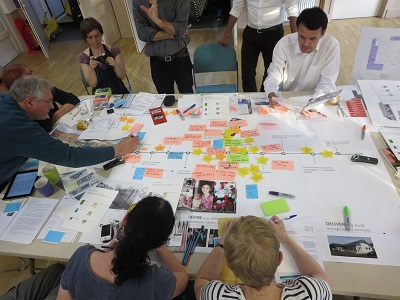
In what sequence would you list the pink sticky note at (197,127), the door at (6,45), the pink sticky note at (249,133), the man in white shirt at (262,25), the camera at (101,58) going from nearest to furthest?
1. the pink sticky note at (249,133)
2. the pink sticky note at (197,127)
3. the camera at (101,58)
4. the man in white shirt at (262,25)
5. the door at (6,45)

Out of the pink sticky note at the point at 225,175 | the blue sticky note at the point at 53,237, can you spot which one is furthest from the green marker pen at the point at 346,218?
the blue sticky note at the point at 53,237

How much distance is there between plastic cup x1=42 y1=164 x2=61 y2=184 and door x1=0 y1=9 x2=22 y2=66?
4630 millimetres

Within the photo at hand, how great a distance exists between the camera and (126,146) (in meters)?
1.71

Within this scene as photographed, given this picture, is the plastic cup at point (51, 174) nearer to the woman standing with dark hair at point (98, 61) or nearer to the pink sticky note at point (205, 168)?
the pink sticky note at point (205, 168)

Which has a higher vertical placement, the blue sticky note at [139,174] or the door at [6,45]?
the blue sticky note at [139,174]

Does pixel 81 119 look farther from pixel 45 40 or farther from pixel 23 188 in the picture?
pixel 45 40

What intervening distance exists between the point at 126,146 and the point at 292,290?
1.17 meters

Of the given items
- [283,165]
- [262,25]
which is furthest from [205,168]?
[262,25]

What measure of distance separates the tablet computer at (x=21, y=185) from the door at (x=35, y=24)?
13.6ft

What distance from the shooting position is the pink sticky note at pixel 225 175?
4.91 ft

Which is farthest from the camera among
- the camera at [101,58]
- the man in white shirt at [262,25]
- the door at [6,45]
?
the door at [6,45]

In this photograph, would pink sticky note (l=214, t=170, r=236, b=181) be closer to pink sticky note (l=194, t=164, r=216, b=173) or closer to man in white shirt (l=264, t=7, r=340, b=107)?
pink sticky note (l=194, t=164, r=216, b=173)

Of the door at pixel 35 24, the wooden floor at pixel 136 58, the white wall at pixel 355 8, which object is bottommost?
the wooden floor at pixel 136 58

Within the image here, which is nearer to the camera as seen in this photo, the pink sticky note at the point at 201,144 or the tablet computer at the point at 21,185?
the tablet computer at the point at 21,185
